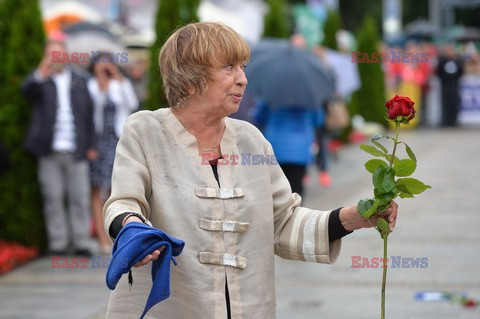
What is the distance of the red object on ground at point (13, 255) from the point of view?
8.84 metres

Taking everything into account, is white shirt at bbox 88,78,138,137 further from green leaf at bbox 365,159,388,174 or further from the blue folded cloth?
the blue folded cloth

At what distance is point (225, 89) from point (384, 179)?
631mm

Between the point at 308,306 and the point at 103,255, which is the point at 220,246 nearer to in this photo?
the point at 308,306

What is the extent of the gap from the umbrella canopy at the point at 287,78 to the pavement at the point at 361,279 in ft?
4.90

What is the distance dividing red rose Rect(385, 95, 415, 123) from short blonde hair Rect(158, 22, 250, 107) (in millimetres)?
572

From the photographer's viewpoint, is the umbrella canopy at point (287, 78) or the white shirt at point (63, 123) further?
the umbrella canopy at point (287, 78)

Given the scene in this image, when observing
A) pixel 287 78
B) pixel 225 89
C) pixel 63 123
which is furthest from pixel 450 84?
pixel 225 89

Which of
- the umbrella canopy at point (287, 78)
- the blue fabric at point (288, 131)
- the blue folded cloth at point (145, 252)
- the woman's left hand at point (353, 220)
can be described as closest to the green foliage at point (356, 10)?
the umbrella canopy at point (287, 78)

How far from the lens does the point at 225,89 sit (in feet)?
11.1

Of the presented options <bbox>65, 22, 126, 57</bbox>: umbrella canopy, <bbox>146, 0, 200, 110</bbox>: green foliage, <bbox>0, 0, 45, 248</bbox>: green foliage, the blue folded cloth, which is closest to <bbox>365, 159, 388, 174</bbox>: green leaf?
the blue folded cloth

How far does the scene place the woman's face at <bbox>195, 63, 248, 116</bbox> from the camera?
337 cm

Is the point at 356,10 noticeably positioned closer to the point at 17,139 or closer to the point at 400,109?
the point at 17,139

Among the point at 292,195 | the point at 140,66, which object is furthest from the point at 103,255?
the point at 292,195

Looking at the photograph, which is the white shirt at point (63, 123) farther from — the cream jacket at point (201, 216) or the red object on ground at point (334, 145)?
the red object on ground at point (334, 145)
